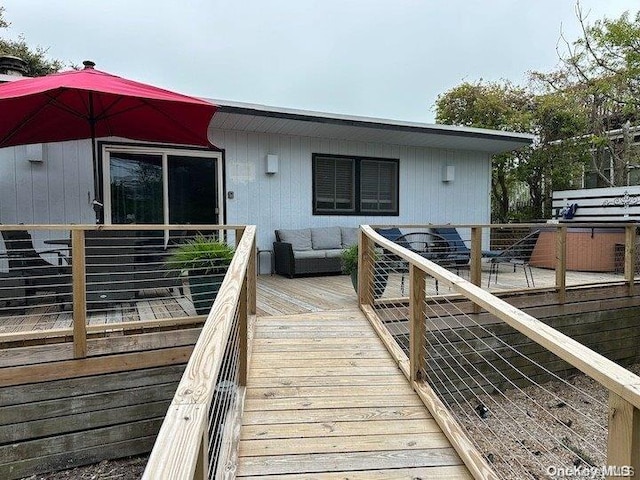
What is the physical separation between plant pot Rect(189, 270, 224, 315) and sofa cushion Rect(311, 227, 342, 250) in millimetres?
3153

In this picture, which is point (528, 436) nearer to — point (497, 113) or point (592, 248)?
point (592, 248)

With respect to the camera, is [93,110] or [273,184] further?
[273,184]

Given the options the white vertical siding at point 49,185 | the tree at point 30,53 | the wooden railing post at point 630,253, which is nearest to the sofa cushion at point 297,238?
the white vertical siding at point 49,185

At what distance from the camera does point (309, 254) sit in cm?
625

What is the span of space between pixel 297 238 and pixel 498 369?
3.39m

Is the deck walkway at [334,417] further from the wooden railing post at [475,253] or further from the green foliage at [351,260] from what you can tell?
the wooden railing post at [475,253]

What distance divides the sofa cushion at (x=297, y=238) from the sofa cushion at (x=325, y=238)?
0.11 m

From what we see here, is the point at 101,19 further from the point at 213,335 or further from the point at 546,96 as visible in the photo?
the point at 213,335

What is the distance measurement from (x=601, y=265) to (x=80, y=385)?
7.60 meters

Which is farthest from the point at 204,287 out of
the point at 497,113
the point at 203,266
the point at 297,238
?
the point at 497,113

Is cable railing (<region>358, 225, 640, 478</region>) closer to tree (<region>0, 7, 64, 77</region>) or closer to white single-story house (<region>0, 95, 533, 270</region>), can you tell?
white single-story house (<region>0, 95, 533, 270</region>)

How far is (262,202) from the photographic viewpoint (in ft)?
21.4

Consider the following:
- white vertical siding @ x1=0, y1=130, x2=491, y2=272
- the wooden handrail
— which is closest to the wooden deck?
white vertical siding @ x1=0, y1=130, x2=491, y2=272

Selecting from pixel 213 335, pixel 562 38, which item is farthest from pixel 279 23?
pixel 213 335
